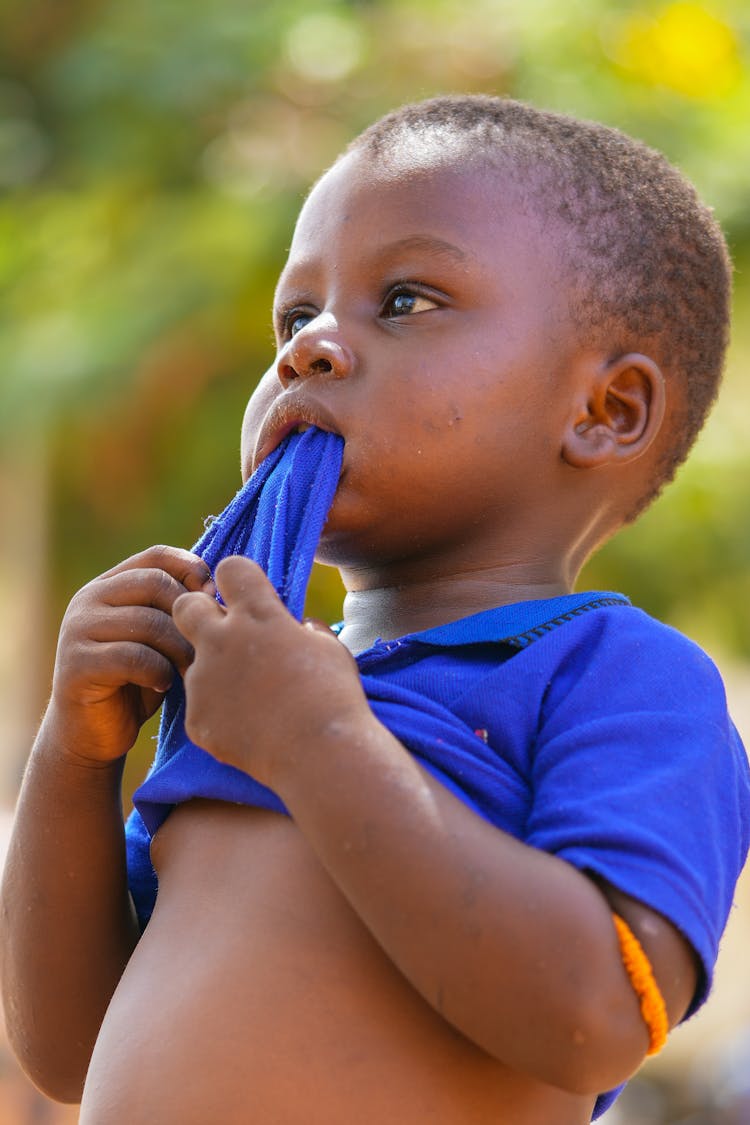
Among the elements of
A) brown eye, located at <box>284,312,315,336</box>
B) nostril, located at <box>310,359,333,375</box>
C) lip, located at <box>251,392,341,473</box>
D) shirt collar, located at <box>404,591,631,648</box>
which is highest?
brown eye, located at <box>284,312,315,336</box>

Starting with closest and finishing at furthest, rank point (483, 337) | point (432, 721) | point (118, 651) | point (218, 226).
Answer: point (432, 721) → point (118, 651) → point (483, 337) → point (218, 226)

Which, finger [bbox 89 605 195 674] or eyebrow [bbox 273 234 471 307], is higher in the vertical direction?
eyebrow [bbox 273 234 471 307]

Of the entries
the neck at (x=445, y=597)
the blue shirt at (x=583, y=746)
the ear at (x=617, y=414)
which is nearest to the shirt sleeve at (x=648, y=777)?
the blue shirt at (x=583, y=746)

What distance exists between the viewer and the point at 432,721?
172 centimetres

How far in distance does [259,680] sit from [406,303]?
61 centimetres

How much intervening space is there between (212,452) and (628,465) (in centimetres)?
608

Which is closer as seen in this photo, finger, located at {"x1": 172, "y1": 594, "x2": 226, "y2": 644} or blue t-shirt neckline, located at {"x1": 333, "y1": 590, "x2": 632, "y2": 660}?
finger, located at {"x1": 172, "y1": 594, "x2": 226, "y2": 644}

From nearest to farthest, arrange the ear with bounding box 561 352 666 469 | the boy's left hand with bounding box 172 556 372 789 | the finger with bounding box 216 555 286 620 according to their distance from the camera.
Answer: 1. the boy's left hand with bounding box 172 556 372 789
2. the finger with bounding box 216 555 286 620
3. the ear with bounding box 561 352 666 469

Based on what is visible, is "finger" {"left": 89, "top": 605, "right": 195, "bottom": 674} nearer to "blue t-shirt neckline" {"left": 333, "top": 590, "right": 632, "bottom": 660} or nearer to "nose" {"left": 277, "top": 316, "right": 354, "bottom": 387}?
"blue t-shirt neckline" {"left": 333, "top": 590, "right": 632, "bottom": 660}

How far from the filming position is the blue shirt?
1515 millimetres

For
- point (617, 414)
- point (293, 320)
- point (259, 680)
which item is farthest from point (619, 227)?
point (259, 680)

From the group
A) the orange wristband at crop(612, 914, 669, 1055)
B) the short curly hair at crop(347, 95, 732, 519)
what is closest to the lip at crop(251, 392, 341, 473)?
A: the short curly hair at crop(347, 95, 732, 519)

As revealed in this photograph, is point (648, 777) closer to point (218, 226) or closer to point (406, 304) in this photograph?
point (406, 304)

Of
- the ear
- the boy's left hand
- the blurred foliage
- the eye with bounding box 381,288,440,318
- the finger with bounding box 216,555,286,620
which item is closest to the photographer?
the boy's left hand
